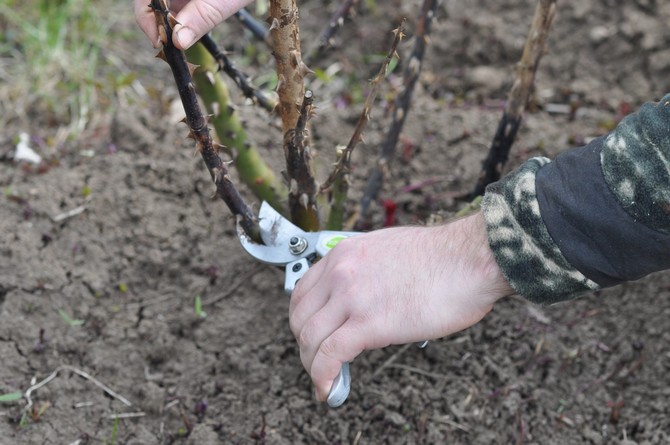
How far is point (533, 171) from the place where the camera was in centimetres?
151

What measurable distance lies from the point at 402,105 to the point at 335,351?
3.54ft

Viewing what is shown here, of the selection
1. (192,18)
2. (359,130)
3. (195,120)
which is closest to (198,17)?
(192,18)

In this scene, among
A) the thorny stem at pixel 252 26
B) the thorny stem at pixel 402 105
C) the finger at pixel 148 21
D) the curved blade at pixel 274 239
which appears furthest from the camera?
the thorny stem at pixel 252 26

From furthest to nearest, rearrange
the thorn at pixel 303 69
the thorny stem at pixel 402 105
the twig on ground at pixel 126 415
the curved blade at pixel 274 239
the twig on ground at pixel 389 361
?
the thorny stem at pixel 402 105 → the twig on ground at pixel 389 361 → the twig on ground at pixel 126 415 → the curved blade at pixel 274 239 → the thorn at pixel 303 69

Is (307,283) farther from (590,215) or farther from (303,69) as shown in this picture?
(590,215)

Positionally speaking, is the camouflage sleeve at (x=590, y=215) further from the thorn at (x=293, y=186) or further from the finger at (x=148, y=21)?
the finger at (x=148, y=21)

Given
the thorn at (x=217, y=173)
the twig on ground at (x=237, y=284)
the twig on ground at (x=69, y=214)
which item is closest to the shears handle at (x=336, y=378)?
the thorn at (x=217, y=173)

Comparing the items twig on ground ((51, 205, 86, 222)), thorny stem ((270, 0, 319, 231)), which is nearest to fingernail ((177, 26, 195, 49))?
thorny stem ((270, 0, 319, 231))

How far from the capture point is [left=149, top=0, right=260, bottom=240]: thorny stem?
4.75 ft

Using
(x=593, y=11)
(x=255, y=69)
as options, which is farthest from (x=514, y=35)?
(x=255, y=69)

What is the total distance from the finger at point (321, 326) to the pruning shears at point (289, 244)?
0.22 meters

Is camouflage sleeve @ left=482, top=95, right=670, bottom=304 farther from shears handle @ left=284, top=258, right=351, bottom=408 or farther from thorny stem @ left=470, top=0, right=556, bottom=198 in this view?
thorny stem @ left=470, top=0, right=556, bottom=198

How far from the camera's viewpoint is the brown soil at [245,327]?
1.98m

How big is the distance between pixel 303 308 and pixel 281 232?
338 mm
